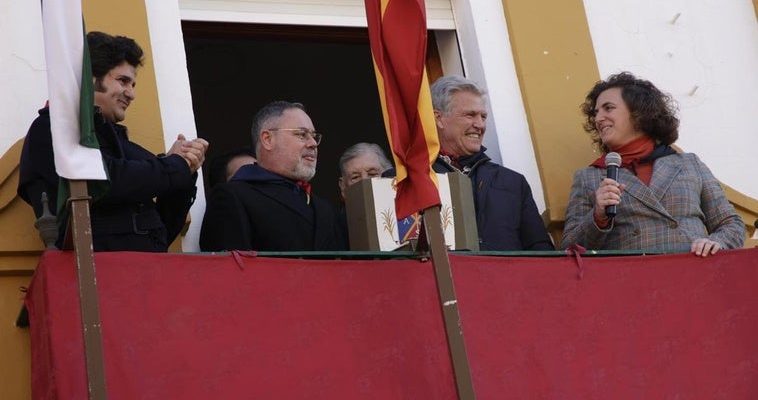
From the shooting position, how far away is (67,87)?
6.41 m

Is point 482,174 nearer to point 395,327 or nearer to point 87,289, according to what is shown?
point 395,327

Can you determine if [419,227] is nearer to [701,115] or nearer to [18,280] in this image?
[18,280]

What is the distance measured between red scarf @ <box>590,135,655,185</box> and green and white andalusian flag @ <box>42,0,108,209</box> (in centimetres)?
266

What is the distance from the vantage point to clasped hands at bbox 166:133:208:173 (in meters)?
7.29

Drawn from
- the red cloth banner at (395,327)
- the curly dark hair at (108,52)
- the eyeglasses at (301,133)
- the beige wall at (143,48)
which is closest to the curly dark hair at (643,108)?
the red cloth banner at (395,327)

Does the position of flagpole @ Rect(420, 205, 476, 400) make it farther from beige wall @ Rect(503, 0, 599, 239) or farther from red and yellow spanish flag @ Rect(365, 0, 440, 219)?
beige wall @ Rect(503, 0, 599, 239)

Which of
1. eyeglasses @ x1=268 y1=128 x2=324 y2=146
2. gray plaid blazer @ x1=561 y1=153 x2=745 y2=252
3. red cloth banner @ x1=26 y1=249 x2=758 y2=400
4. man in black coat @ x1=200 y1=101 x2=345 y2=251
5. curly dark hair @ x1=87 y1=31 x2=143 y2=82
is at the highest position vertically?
curly dark hair @ x1=87 y1=31 x2=143 y2=82

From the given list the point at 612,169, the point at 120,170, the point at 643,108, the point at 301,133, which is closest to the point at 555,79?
the point at 643,108

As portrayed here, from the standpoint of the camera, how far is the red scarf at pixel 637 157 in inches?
323

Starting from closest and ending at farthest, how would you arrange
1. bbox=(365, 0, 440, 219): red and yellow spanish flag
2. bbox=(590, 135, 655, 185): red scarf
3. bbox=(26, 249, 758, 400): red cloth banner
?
bbox=(26, 249, 758, 400): red cloth banner
bbox=(365, 0, 440, 219): red and yellow spanish flag
bbox=(590, 135, 655, 185): red scarf

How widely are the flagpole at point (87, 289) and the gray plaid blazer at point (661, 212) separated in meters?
2.47

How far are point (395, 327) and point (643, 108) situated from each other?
199cm

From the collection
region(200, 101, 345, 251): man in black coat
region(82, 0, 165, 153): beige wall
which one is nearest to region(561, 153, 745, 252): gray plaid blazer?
region(200, 101, 345, 251): man in black coat

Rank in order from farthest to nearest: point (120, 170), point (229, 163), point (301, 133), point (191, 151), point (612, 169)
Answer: point (229, 163) → point (301, 133) → point (612, 169) → point (191, 151) → point (120, 170)
